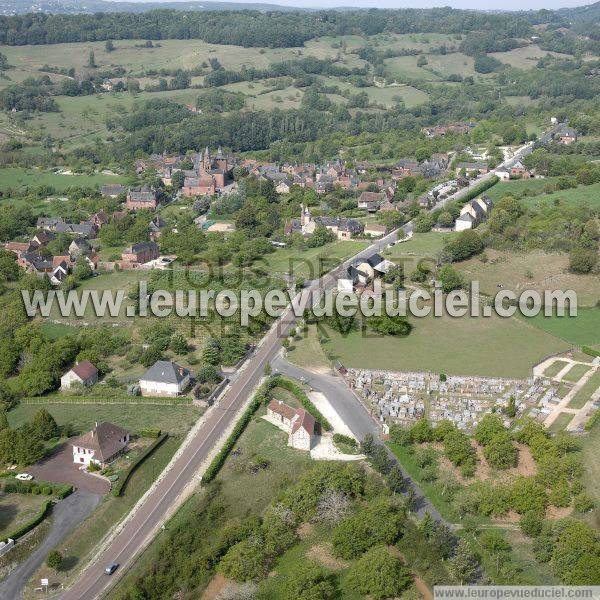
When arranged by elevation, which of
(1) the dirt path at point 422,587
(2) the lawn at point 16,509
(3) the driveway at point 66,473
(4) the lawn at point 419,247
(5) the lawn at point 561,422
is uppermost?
(4) the lawn at point 419,247

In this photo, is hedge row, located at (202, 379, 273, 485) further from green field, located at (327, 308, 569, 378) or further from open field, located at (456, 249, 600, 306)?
open field, located at (456, 249, 600, 306)

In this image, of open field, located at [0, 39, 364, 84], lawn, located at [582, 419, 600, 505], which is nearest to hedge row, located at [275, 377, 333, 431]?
lawn, located at [582, 419, 600, 505]

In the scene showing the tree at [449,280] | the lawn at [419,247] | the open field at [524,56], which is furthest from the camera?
the open field at [524,56]

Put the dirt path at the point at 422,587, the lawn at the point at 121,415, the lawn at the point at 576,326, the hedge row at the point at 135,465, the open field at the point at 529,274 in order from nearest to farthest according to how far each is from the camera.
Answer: the dirt path at the point at 422,587 < the hedge row at the point at 135,465 < the lawn at the point at 121,415 < the lawn at the point at 576,326 < the open field at the point at 529,274

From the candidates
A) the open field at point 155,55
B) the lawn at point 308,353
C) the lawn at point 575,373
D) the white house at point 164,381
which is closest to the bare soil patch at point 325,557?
the white house at point 164,381

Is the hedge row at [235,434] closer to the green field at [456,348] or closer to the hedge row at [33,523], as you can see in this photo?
the green field at [456,348]

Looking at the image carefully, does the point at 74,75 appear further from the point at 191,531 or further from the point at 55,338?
the point at 191,531
